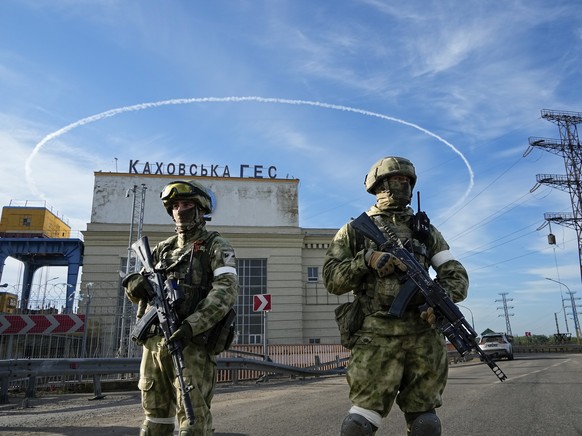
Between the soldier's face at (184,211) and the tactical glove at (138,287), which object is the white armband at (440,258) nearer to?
the soldier's face at (184,211)

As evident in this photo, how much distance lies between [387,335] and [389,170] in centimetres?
112

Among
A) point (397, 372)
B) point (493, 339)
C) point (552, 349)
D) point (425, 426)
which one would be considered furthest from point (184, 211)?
point (552, 349)

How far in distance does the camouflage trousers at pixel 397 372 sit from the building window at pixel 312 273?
88.0 feet

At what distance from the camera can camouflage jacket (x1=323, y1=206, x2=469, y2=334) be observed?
9.72 feet

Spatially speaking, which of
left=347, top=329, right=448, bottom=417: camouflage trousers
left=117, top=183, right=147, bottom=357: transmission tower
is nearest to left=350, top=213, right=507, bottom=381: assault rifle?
left=347, top=329, right=448, bottom=417: camouflage trousers

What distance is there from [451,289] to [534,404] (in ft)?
17.1

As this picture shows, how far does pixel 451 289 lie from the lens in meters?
3.13

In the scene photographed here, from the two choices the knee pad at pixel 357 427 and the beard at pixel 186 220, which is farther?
the beard at pixel 186 220

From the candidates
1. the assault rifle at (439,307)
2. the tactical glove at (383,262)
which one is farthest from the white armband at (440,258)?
the tactical glove at (383,262)

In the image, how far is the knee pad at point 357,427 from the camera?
8.80 feet

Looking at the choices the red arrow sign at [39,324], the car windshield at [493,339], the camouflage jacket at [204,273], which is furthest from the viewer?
the car windshield at [493,339]

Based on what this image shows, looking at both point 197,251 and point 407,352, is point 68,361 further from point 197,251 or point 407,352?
point 407,352

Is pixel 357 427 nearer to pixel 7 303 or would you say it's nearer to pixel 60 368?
pixel 60 368

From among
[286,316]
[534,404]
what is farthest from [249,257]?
[534,404]
